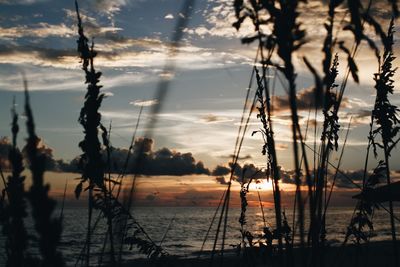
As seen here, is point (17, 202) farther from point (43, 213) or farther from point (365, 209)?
point (365, 209)

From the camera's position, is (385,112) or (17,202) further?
(385,112)

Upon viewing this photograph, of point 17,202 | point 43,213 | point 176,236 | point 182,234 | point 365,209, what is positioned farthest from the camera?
point 182,234

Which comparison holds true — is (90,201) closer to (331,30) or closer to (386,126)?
(331,30)

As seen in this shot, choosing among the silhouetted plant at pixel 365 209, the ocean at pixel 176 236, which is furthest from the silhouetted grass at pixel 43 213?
the silhouetted plant at pixel 365 209

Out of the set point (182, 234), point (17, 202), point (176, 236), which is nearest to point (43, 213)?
point (17, 202)

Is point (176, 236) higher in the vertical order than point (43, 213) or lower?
lower

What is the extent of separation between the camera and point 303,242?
88.0 inches

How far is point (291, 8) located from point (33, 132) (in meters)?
1.03

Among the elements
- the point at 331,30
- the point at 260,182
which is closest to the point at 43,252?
the point at 331,30

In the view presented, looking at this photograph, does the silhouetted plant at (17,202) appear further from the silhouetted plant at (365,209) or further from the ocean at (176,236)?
the silhouetted plant at (365,209)

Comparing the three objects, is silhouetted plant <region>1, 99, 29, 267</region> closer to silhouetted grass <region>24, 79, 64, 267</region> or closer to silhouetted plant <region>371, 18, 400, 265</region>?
silhouetted grass <region>24, 79, 64, 267</region>

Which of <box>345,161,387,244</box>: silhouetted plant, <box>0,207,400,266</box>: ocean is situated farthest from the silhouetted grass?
<box>345,161,387,244</box>: silhouetted plant

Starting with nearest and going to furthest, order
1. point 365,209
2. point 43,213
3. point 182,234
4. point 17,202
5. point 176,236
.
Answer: point 43,213 → point 17,202 → point 365,209 → point 176,236 → point 182,234

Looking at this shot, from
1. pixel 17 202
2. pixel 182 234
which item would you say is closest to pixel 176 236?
→ pixel 182 234
